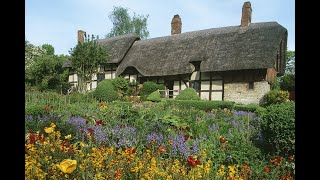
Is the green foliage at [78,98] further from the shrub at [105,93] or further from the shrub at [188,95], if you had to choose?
the shrub at [188,95]

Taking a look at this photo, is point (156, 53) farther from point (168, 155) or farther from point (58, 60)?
point (168, 155)

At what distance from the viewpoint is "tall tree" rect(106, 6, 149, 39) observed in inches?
1689

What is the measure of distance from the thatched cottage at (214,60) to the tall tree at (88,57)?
1.94 meters

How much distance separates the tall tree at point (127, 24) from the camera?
42906 mm

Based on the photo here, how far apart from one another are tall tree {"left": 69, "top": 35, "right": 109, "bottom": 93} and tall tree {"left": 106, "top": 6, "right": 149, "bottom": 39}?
1468 cm

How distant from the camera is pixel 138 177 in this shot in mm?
3645

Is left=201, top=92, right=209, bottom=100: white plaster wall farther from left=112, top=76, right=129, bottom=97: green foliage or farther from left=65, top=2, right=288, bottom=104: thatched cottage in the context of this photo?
left=112, top=76, right=129, bottom=97: green foliage

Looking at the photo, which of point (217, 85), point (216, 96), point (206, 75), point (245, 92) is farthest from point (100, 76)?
point (245, 92)

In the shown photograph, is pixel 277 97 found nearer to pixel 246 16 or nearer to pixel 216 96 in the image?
pixel 216 96

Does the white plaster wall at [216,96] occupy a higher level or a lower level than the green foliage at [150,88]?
lower

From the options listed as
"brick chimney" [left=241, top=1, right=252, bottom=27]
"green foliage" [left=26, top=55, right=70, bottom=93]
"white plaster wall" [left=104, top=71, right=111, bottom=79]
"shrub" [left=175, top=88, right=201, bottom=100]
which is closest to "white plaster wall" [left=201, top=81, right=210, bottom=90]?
"shrub" [left=175, top=88, right=201, bottom=100]

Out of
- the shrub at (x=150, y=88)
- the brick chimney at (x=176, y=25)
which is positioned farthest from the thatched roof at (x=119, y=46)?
the shrub at (x=150, y=88)
